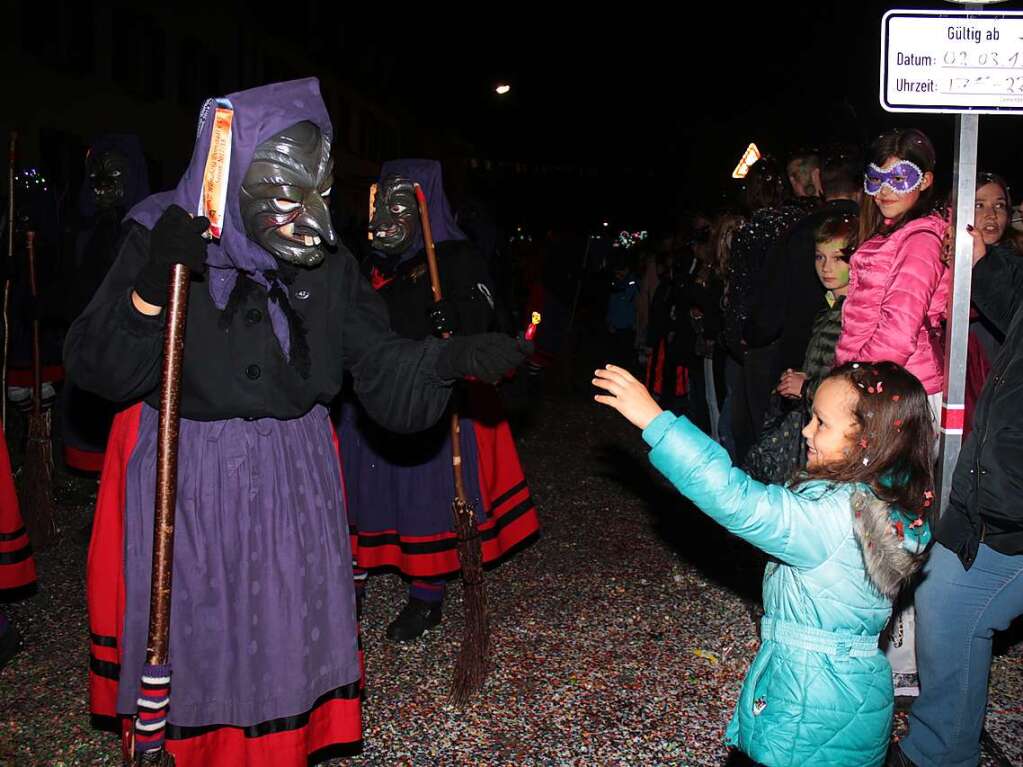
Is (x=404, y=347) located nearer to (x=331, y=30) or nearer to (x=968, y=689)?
(x=968, y=689)

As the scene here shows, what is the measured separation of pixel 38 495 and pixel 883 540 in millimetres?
5057

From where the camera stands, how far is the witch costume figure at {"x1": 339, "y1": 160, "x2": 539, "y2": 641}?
4.59 m

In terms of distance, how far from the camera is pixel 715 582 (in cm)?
538

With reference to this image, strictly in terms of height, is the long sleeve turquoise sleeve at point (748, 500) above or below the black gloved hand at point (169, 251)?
below

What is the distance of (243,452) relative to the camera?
266 cm

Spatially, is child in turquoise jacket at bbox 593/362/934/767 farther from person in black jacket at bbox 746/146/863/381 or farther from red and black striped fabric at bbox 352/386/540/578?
red and black striped fabric at bbox 352/386/540/578

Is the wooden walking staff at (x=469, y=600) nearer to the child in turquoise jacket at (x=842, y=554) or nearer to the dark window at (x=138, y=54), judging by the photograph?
the child in turquoise jacket at (x=842, y=554)

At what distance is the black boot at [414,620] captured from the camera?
4.59 meters

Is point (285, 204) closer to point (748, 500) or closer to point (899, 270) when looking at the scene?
point (748, 500)

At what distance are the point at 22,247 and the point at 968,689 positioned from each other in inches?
246

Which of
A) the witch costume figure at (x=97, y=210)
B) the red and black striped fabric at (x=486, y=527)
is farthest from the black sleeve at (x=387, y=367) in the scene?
the witch costume figure at (x=97, y=210)

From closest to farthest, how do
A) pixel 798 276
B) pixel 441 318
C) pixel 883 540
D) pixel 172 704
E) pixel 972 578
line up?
pixel 883 540
pixel 172 704
pixel 972 578
pixel 441 318
pixel 798 276

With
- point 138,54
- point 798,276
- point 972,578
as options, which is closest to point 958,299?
point 972,578

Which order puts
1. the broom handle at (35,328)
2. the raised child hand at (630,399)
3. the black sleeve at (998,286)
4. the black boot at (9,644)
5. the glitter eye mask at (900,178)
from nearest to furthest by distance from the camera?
the raised child hand at (630,399)
the black sleeve at (998,286)
the glitter eye mask at (900,178)
the black boot at (9,644)
the broom handle at (35,328)
